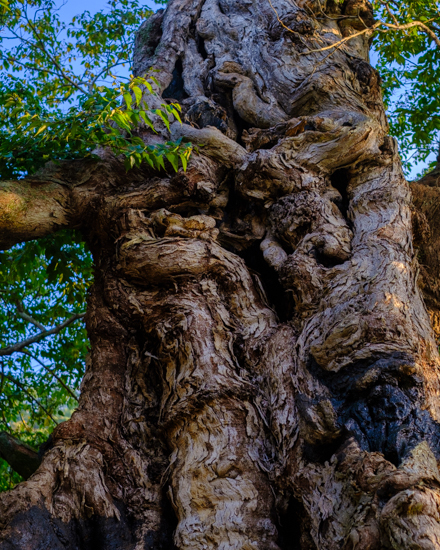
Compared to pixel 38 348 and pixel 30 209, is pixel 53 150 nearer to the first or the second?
pixel 30 209

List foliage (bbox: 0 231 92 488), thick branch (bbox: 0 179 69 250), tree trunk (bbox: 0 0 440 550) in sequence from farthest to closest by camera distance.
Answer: foliage (bbox: 0 231 92 488), thick branch (bbox: 0 179 69 250), tree trunk (bbox: 0 0 440 550)

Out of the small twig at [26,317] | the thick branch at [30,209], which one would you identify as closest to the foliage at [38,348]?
the small twig at [26,317]

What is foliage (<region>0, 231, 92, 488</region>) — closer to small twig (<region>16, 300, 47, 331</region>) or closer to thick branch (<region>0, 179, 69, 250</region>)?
small twig (<region>16, 300, 47, 331</region>)

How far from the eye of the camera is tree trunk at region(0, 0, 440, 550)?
2.24m

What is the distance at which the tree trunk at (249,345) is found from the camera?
2236 millimetres

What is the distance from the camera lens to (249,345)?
293 cm

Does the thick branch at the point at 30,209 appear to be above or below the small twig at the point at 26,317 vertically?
below

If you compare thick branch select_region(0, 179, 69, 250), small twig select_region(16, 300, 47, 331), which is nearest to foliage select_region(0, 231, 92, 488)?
small twig select_region(16, 300, 47, 331)

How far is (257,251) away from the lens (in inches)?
143

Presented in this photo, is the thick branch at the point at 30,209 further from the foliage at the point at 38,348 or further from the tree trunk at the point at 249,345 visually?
the foliage at the point at 38,348

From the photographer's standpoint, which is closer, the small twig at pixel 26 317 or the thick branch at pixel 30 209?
the thick branch at pixel 30 209

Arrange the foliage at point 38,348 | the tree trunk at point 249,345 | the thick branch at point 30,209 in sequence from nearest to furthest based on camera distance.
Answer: the tree trunk at point 249,345 < the thick branch at point 30,209 < the foliage at point 38,348

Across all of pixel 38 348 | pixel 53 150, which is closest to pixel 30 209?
pixel 53 150

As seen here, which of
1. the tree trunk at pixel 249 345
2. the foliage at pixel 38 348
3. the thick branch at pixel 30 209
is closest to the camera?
the tree trunk at pixel 249 345
